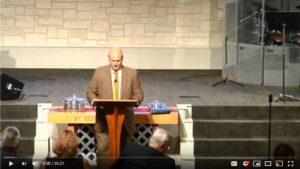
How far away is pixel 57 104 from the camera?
9.14m

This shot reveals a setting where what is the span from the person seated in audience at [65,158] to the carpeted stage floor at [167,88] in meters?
3.33

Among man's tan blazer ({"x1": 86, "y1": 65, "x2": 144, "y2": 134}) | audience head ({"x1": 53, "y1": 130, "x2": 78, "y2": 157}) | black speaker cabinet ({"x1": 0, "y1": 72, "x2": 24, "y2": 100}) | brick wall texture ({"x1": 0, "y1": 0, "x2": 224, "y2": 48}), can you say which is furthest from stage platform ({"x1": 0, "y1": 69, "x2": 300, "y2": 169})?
brick wall texture ({"x1": 0, "y1": 0, "x2": 224, "y2": 48})

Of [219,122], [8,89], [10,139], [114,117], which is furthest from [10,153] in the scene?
[219,122]

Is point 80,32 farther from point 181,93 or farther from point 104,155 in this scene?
point 104,155

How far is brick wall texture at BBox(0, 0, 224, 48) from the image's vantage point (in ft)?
42.0

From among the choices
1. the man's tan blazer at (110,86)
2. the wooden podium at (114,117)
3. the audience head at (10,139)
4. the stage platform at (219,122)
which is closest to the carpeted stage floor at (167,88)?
the stage platform at (219,122)

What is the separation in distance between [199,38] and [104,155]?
229 inches

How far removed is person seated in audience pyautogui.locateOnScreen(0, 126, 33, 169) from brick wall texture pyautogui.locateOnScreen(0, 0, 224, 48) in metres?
7.14

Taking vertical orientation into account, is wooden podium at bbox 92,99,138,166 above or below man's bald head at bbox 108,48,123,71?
below

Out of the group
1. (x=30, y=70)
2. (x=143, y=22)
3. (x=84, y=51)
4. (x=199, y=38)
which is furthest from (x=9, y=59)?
(x=199, y=38)

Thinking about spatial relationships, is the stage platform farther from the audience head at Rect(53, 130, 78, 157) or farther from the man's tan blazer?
the audience head at Rect(53, 130, 78, 157)

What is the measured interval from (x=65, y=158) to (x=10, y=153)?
21.3 inches

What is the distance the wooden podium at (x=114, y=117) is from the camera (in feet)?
23.3

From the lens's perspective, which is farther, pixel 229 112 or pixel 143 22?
pixel 143 22
